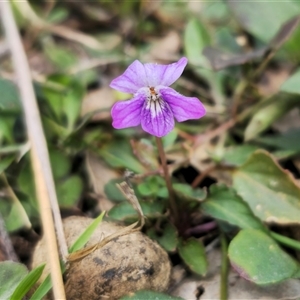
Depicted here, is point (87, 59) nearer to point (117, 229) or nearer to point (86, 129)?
point (86, 129)

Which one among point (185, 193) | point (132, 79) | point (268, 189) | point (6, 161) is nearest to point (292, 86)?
point (268, 189)

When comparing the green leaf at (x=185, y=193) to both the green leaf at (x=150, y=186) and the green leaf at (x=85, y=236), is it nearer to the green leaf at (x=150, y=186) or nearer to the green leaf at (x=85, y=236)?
the green leaf at (x=150, y=186)

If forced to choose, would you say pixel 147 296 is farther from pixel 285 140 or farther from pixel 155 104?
pixel 285 140

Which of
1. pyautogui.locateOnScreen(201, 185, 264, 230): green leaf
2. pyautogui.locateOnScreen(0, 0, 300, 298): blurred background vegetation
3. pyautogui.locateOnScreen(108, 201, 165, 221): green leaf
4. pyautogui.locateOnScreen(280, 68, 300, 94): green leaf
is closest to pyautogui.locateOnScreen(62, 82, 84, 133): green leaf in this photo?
pyautogui.locateOnScreen(0, 0, 300, 298): blurred background vegetation

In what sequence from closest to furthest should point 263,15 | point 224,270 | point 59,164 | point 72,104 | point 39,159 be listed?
point 224,270 < point 39,159 < point 59,164 < point 72,104 < point 263,15

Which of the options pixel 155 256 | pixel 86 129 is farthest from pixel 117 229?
pixel 86 129

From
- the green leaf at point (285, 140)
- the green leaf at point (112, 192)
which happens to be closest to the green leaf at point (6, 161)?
the green leaf at point (112, 192)

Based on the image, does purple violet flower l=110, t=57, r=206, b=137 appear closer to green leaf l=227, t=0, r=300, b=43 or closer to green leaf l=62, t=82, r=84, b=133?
green leaf l=62, t=82, r=84, b=133
